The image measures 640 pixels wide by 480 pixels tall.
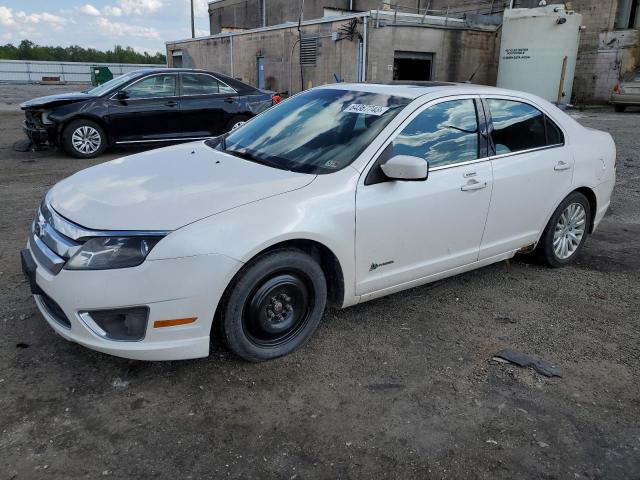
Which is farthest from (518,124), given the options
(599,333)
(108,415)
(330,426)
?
(108,415)

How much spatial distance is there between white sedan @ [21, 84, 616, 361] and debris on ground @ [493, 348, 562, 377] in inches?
29.1

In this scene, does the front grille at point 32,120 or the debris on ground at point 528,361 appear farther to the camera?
the front grille at point 32,120

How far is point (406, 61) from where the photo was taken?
20.6 metres

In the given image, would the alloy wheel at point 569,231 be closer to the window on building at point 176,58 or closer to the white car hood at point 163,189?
the white car hood at point 163,189

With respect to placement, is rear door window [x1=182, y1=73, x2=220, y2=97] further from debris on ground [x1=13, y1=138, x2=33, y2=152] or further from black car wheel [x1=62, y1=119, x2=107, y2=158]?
debris on ground [x1=13, y1=138, x2=33, y2=152]

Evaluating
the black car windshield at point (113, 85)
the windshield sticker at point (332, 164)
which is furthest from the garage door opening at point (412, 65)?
the windshield sticker at point (332, 164)

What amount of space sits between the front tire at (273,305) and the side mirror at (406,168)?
0.73 m

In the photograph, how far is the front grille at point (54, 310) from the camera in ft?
9.37

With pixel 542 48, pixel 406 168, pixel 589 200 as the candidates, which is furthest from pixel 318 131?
pixel 542 48

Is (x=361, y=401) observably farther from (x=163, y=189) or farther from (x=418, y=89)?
(x=418, y=89)

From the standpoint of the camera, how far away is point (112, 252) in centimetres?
271

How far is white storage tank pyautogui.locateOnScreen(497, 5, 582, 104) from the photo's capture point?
17766 mm

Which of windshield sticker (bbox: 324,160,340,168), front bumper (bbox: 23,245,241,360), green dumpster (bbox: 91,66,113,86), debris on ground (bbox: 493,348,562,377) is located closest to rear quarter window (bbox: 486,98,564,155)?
windshield sticker (bbox: 324,160,340,168)

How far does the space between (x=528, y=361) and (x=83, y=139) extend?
8.40 m
